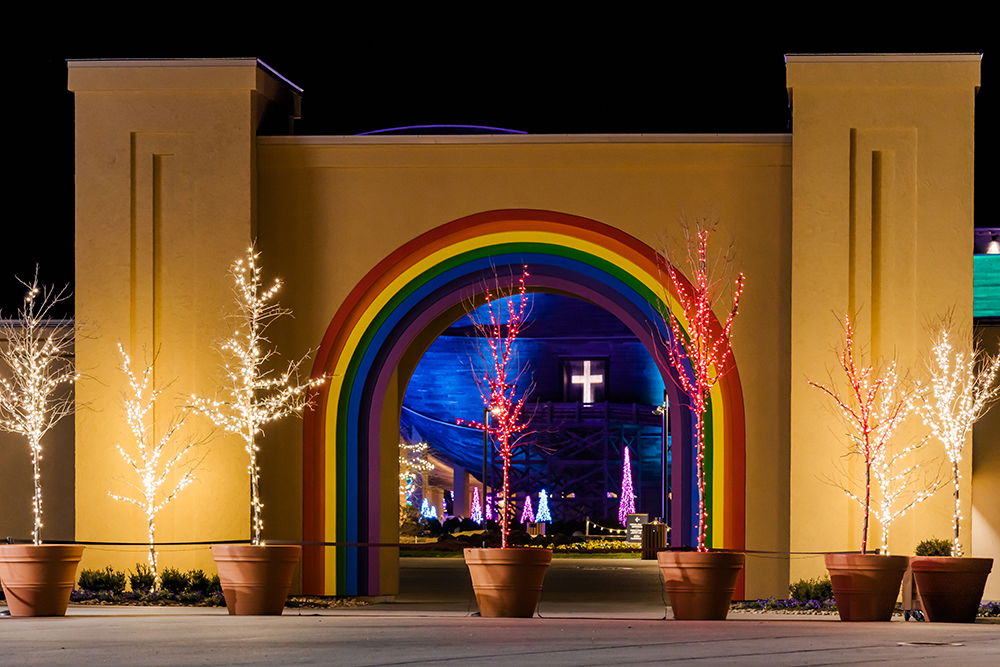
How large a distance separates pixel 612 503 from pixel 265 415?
30954mm

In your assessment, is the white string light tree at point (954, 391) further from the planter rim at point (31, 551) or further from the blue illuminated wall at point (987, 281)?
the planter rim at point (31, 551)

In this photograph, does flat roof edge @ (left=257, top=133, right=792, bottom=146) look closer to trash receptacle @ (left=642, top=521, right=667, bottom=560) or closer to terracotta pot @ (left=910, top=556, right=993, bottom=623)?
terracotta pot @ (left=910, top=556, right=993, bottom=623)

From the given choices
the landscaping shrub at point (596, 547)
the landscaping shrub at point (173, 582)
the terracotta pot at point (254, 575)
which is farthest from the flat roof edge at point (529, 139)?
the landscaping shrub at point (596, 547)

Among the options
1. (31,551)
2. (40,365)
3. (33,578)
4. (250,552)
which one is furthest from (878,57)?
(33,578)

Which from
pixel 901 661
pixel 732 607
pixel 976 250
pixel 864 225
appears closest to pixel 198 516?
pixel 732 607

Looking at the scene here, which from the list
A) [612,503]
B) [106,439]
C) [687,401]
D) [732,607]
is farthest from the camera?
[612,503]

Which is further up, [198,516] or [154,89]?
[154,89]

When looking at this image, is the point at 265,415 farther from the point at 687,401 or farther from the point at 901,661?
the point at 901,661

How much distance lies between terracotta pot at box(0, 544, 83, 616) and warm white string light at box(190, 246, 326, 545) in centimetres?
292

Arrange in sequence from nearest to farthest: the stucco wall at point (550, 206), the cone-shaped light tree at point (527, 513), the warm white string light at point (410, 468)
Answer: the stucco wall at point (550, 206) < the warm white string light at point (410, 468) < the cone-shaped light tree at point (527, 513)

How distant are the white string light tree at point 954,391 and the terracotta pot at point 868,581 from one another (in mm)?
2316

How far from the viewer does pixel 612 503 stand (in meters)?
48.6

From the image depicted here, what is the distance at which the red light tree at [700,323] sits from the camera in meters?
17.8

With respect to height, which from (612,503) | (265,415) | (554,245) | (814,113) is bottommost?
(612,503)
